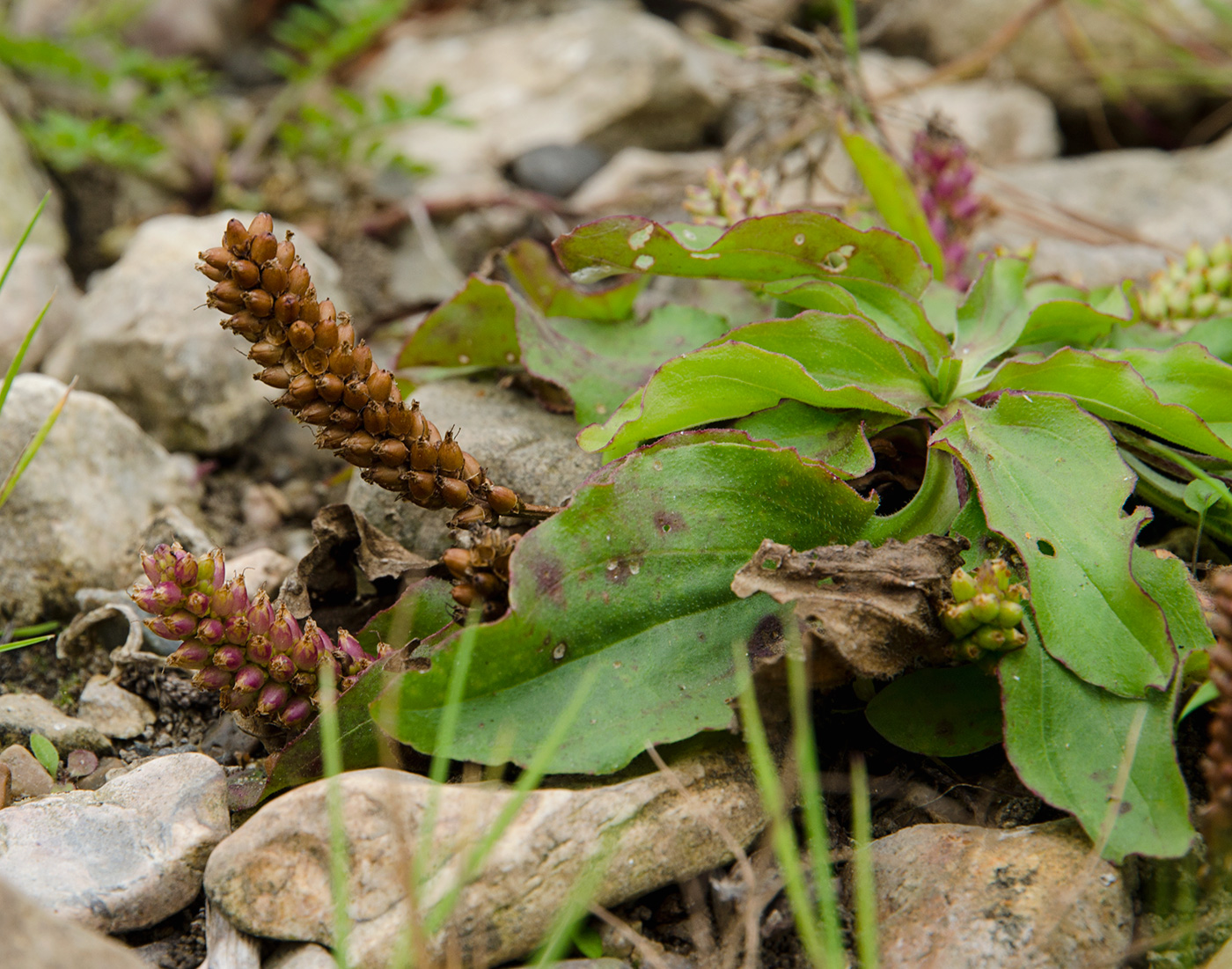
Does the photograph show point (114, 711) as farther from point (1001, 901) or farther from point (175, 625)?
point (1001, 901)

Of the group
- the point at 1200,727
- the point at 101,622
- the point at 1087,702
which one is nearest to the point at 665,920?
the point at 1087,702

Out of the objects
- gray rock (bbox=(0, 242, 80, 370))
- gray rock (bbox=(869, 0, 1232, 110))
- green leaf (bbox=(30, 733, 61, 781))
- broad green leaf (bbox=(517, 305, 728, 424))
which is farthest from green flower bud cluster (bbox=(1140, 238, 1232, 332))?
gray rock (bbox=(0, 242, 80, 370))

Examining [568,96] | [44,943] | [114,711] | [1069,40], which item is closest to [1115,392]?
[44,943]

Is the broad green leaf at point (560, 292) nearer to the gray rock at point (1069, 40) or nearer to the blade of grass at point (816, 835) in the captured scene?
the blade of grass at point (816, 835)

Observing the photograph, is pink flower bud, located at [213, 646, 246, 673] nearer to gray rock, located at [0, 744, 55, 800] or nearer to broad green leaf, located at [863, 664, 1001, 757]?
gray rock, located at [0, 744, 55, 800]

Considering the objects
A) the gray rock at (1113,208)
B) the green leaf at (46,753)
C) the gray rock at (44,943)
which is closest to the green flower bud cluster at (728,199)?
the gray rock at (1113,208)

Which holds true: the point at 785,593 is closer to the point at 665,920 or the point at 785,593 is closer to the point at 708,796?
the point at 708,796

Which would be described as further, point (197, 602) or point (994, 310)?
point (994, 310)
